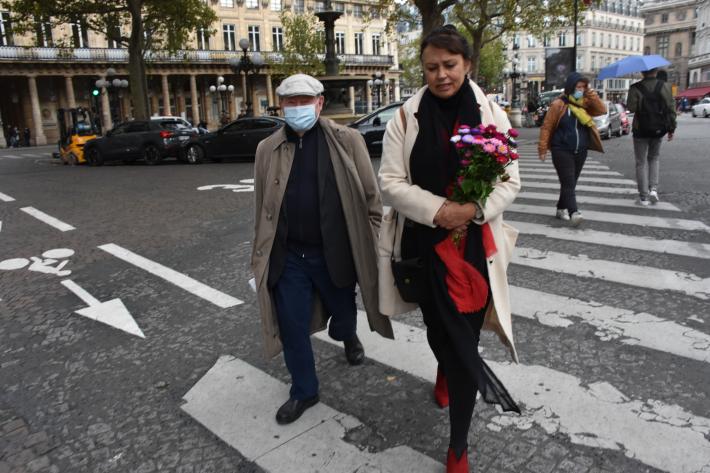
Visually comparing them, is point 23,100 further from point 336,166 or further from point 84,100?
point 336,166

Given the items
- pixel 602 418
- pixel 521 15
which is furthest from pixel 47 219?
pixel 521 15

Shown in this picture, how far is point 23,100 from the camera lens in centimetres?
4466

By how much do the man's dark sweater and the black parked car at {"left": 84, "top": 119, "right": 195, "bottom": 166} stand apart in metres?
17.2

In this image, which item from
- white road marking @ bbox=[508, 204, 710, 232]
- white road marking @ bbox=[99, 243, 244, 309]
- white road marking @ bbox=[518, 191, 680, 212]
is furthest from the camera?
white road marking @ bbox=[518, 191, 680, 212]

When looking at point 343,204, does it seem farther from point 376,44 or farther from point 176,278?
point 376,44

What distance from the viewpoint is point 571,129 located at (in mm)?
7020

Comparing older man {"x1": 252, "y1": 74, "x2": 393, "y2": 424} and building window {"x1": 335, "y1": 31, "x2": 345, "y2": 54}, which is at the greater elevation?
building window {"x1": 335, "y1": 31, "x2": 345, "y2": 54}

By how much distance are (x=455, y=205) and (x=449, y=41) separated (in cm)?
69

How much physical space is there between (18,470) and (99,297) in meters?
2.76

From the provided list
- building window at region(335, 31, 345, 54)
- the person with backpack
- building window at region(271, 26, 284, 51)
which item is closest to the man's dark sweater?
the person with backpack

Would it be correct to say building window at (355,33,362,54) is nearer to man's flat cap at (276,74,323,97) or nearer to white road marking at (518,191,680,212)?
white road marking at (518,191,680,212)

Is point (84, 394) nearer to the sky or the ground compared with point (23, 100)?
nearer to the ground

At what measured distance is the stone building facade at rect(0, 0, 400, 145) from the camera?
140ft

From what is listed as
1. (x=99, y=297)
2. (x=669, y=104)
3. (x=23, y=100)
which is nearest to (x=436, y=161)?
(x=99, y=297)
